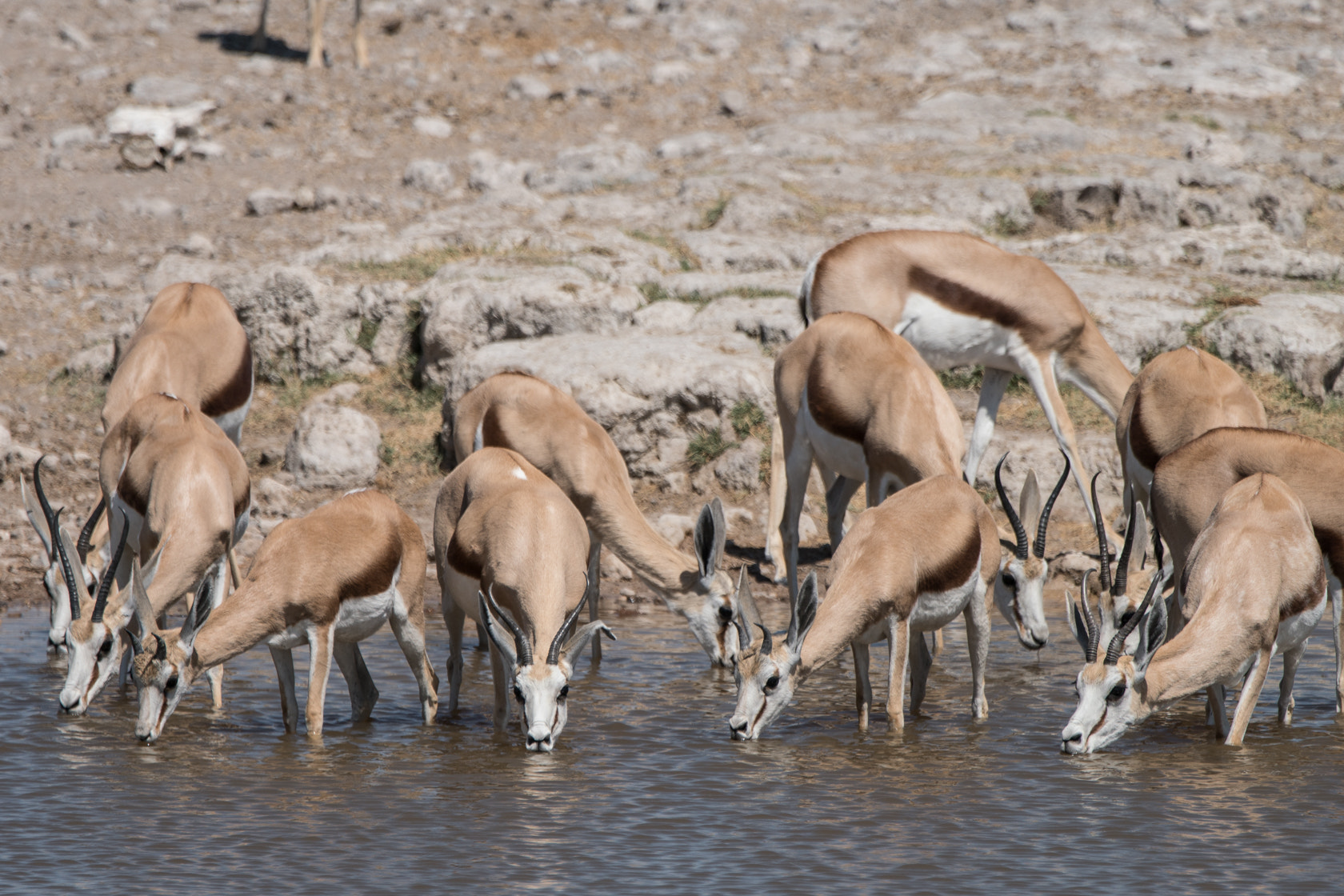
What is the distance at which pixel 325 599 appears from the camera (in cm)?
725

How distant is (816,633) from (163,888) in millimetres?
3163

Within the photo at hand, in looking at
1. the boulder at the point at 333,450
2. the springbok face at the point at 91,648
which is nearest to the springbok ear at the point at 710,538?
the springbok face at the point at 91,648

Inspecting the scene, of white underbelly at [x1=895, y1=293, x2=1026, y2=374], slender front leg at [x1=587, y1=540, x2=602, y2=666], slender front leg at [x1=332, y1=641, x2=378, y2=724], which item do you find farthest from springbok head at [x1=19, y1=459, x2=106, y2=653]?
white underbelly at [x1=895, y1=293, x2=1026, y2=374]

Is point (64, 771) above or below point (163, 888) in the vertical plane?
below

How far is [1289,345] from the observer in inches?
527

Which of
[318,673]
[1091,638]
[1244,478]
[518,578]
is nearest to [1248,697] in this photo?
[1091,638]

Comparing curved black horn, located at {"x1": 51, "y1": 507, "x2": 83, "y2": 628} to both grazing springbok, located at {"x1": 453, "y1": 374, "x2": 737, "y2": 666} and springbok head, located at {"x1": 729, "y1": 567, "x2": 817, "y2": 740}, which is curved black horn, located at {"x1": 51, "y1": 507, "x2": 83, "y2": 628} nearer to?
grazing springbok, located at {"x1": 453, "y1": 374, "x2": 737, "y2": 666}

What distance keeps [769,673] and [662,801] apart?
916mm

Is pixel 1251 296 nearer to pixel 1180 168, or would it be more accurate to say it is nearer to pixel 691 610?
pixel 1180 168

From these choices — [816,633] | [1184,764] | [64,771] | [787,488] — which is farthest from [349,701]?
[1184,764]

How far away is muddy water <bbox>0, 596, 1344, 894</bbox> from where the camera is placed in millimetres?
5582

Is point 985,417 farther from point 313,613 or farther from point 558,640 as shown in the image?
point 313,613

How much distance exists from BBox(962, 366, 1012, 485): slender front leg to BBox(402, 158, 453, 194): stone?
32.0 ft

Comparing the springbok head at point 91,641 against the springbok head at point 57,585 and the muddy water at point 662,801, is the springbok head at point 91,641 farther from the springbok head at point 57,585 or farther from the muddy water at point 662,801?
the springbok head at point 57,585
